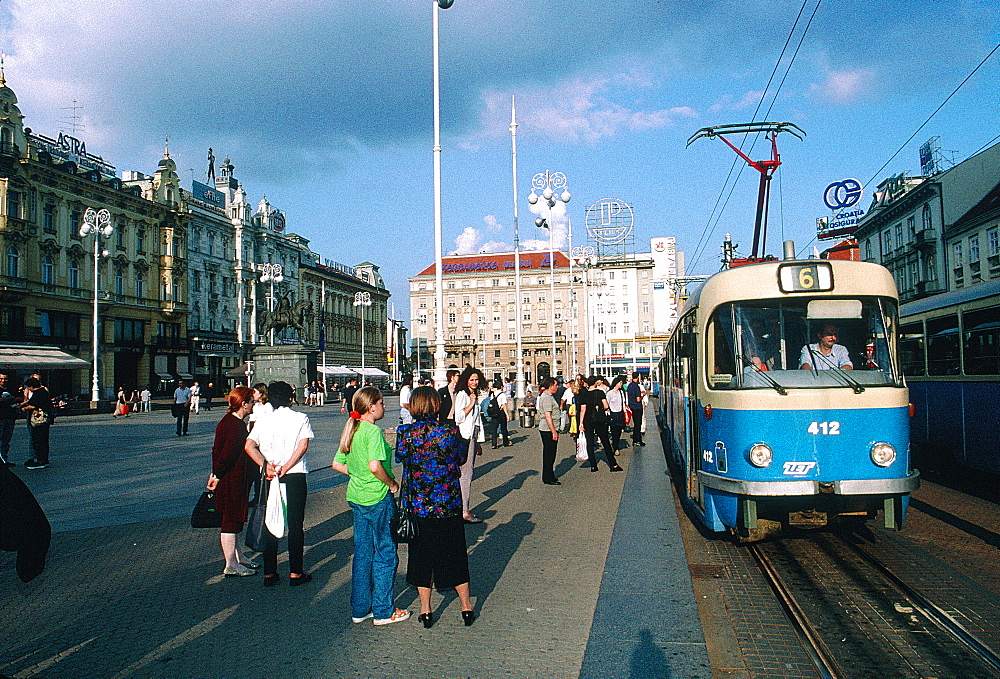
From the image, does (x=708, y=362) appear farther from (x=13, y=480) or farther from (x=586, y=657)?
(x=13, y=480)

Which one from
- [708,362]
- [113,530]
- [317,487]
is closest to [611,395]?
[317,487]

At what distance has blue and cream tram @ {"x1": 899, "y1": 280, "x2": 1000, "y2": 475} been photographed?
37.4ft

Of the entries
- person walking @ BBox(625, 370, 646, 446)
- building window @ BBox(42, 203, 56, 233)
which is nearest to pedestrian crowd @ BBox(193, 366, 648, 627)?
person walking @ BBox(625, 370, 646, 446)

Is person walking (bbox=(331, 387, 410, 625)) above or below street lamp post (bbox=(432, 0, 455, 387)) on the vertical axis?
below

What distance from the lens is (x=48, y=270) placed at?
51.6 m

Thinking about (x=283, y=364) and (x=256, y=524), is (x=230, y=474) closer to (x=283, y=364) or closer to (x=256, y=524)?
(x=256, y=524)

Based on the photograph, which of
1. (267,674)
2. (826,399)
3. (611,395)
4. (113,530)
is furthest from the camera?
(611,395)

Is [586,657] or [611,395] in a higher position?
[611,395]

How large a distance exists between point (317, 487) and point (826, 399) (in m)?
8.57

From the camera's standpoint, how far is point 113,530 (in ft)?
30.9

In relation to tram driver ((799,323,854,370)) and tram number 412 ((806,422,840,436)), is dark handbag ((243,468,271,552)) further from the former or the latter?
tram driver ((799,323,854,370))

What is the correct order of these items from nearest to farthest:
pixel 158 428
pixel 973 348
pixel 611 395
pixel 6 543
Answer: pixel 6 543
pixel 973 348
pixel 611 395
pixel 158 428

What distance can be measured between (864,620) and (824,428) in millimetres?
1945

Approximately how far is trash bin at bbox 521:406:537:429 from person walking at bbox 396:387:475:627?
24.6 m
